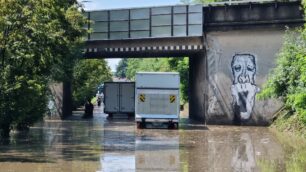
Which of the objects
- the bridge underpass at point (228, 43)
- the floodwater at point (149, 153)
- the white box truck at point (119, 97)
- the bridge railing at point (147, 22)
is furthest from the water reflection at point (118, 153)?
the white box truck at point (119, 97)

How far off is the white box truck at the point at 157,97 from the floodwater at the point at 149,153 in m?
4.30

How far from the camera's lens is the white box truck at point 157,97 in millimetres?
34062

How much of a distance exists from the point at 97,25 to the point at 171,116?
13135 millimetres

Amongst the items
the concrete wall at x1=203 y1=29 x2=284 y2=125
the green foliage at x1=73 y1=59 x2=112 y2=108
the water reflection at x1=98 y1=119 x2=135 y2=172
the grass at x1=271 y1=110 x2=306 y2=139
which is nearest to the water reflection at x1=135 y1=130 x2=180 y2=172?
the water reflection at x1=98 y1=119 x2=135 y2=172

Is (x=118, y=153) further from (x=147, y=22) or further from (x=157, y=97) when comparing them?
(x=147, y=22)

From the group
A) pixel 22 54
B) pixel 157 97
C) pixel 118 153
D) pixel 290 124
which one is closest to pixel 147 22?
pixel 157 97

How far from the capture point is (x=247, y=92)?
40594 millimetres

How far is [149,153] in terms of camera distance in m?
21.2

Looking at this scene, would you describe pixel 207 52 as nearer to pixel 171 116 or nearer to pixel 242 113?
pixel 242 113

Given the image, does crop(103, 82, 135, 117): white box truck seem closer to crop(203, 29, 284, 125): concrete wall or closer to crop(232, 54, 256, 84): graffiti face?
crop(203, 29, 284, 125): concrete wall

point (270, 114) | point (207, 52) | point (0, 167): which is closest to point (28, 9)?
point (0, 167)

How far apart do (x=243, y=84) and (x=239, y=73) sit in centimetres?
82

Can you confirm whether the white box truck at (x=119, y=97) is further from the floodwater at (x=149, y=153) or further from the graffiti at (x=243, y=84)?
the floodwater at (x=149, y=153)

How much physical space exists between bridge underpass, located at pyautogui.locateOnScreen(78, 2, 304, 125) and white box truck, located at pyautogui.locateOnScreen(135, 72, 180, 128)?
7.05 metres
